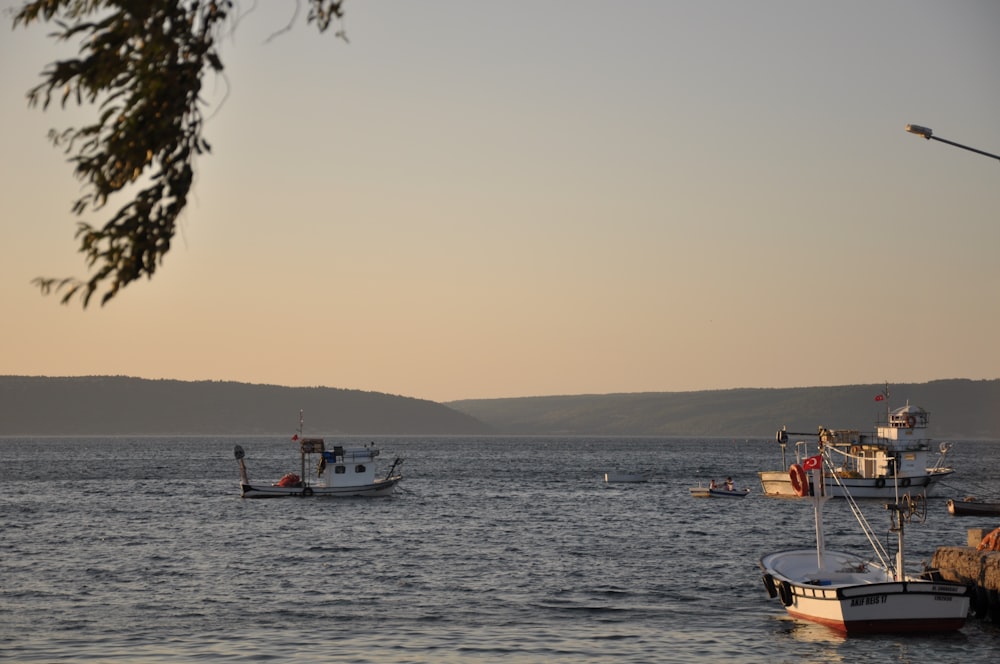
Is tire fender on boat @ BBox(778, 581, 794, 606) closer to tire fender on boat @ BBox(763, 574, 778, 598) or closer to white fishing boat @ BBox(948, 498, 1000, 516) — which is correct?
tire fender on boat @ BBox(763, 574, 778, 598)

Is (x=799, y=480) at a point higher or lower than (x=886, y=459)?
higher

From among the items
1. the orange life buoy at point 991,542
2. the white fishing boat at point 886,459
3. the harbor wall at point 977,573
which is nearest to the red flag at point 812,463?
the harbor wall at point 977,573

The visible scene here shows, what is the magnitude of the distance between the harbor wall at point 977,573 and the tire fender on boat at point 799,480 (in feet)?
14.3

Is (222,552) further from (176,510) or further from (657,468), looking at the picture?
(657,468)

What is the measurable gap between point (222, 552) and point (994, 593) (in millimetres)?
34892

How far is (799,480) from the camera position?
36.2 m

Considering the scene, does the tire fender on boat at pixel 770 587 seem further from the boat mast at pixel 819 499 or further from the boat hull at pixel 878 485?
the boat hull at pixel 878 485

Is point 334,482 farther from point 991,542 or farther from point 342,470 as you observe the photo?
point 991,542

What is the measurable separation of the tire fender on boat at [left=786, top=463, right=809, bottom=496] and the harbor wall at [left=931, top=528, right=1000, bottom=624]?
4369 mm

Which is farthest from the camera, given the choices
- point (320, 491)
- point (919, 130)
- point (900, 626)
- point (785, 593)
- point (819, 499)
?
point (320, 491)

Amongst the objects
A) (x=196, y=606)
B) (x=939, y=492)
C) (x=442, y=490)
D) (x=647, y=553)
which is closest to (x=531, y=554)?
(x=647, y=553)

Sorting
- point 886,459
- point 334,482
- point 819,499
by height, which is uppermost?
point 819,499

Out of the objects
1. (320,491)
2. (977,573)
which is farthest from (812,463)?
(320,491)

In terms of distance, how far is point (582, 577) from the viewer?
46.4m
